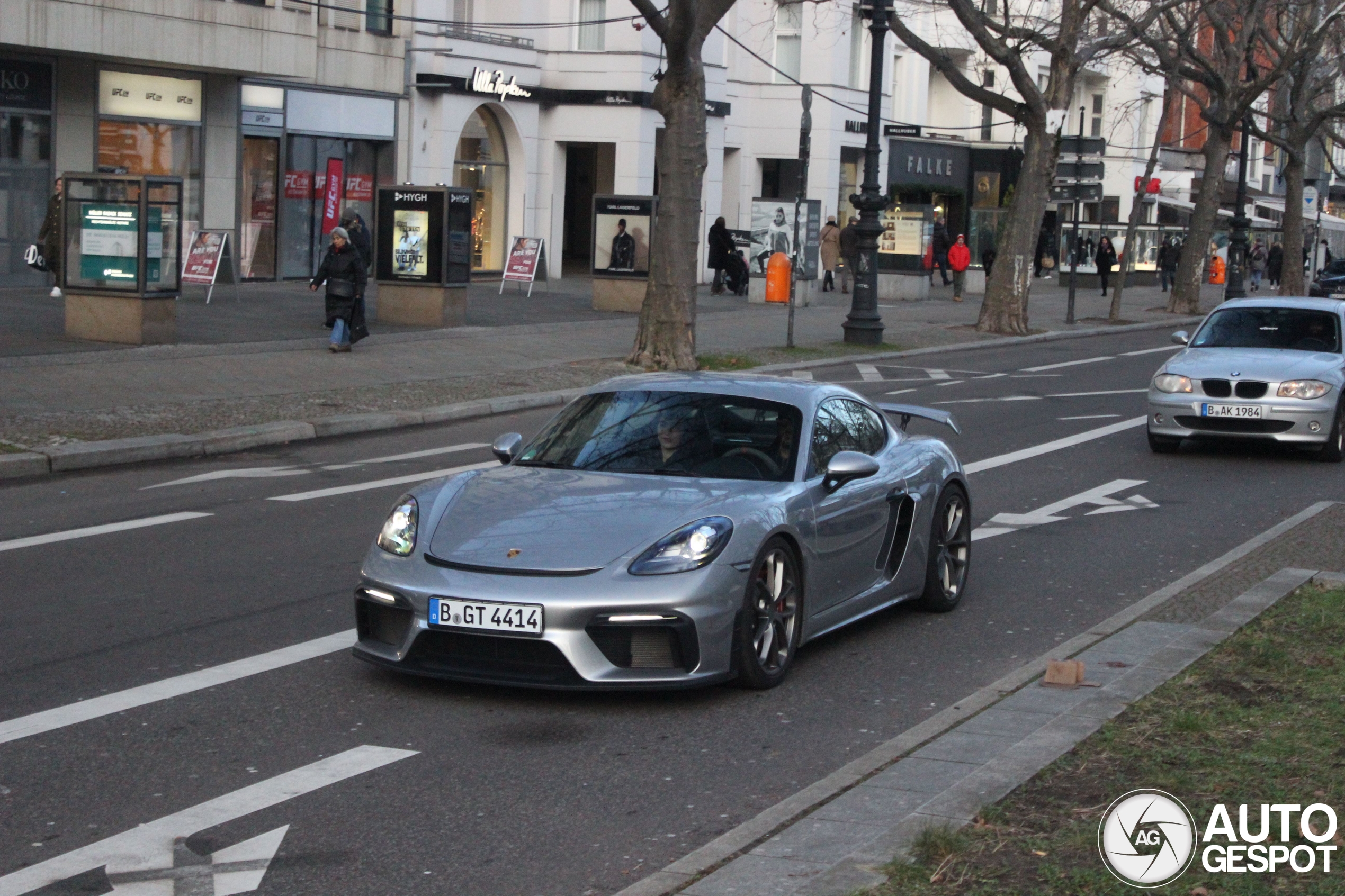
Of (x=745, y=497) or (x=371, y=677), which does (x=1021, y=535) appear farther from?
(x=371, y=677)

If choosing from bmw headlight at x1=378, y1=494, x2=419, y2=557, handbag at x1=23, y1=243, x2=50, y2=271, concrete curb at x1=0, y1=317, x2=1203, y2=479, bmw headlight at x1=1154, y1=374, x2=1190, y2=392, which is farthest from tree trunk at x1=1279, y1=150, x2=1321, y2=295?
bmw headlight at x1=378, y1=494, x2=419, y2=557

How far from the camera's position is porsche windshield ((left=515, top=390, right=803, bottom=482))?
777 centimetres

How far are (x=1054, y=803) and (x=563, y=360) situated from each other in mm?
17364

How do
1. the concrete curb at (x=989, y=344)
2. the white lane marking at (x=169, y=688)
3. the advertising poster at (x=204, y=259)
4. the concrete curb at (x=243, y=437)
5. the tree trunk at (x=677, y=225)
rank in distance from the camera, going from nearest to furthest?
the white lane marking at (x=169, y=688) → the concrete curb at (x=243, y=437) → the tree trunk at (x=677, y=225) → the concrete curb at (x=989, y=344) → the advertising poster at (x=204, y=259)

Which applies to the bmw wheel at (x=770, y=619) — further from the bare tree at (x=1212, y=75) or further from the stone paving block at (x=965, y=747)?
the bare tree at (x=1212, y=75)

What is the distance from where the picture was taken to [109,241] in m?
20.5

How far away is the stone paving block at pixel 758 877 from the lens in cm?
464

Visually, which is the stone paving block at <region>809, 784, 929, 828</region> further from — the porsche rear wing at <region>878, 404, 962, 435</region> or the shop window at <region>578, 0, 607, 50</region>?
the shop window at <region>578, 0, 607, 50</region>

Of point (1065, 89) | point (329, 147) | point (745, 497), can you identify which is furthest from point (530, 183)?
point (745, 497)

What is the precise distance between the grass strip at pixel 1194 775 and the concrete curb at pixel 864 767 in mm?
577

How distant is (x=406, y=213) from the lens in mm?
26125

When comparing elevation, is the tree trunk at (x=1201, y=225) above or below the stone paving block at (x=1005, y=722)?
above

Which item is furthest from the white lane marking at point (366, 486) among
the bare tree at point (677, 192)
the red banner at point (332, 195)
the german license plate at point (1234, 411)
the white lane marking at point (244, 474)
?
the red banner at point (332, 195)

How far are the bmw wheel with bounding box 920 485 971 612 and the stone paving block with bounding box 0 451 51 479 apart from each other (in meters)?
7.49
